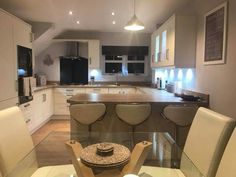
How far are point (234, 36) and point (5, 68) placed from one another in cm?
313

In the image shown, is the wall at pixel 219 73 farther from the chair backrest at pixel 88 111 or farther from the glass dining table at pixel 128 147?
the chair backrest at pixel 88 111

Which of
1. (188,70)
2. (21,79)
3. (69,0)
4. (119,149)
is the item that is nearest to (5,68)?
(21,79)

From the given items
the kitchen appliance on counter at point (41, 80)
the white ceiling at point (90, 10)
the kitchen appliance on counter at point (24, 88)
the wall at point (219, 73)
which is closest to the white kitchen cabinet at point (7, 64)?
the kitchen appliance on counter at point (24, 88)

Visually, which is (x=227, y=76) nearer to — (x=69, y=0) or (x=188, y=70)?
(x=188, y=70)

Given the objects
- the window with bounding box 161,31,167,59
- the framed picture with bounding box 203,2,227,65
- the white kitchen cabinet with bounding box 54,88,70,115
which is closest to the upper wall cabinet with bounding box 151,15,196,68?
the framed picture with bounding box 203,2,227,65

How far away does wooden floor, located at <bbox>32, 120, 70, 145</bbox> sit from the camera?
4.96m

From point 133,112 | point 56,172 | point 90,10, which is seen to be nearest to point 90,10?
point 90,10

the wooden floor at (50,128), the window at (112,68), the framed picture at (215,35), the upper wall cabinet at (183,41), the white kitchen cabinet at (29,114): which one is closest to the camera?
the framed picture at (215,35)

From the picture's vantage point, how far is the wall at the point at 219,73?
9.40 feet

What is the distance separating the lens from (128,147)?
9.11 ft

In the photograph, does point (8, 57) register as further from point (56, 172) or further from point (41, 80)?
point (41, 80)

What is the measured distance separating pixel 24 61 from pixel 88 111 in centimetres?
192

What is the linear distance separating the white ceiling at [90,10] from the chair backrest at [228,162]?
3.06 m

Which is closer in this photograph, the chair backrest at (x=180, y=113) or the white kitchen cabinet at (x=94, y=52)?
the chair backrest at (x=180, y=113)
